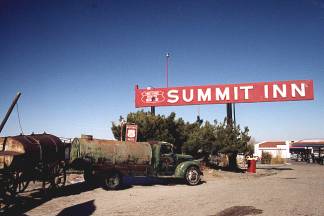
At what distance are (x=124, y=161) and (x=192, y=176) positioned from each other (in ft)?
13.3

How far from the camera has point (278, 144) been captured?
87.6 m

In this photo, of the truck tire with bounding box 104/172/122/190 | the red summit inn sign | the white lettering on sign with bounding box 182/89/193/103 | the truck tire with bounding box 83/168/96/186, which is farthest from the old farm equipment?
the white lettering on sign with bounding box 182/89/193/103

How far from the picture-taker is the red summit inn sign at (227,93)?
27453 millimetres

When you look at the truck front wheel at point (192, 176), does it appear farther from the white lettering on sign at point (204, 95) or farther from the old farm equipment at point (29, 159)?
the white lettering on sign at point (204, 95)

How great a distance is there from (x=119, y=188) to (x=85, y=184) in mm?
2540

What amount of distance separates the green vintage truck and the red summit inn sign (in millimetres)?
11155

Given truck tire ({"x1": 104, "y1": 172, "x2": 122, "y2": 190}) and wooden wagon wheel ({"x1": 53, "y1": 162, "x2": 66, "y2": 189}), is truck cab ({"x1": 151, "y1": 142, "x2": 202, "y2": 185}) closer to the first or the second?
truck tire ({"x1": 104, "y1": 172, "x2": 122, "y2": 190})

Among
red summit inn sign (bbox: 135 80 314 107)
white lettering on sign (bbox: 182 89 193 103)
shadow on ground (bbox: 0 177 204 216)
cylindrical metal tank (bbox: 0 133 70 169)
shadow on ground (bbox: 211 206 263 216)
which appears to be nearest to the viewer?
shadow on ground (bbox: 211 206 263 216)

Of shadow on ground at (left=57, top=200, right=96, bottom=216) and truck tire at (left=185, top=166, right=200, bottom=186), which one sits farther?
truck tire at (left=185, top=166, right=200, bottom=186)

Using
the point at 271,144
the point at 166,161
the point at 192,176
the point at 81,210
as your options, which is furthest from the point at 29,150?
the point at 271,144

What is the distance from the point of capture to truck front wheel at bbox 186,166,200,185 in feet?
59.8

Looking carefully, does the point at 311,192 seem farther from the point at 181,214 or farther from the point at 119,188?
the point at 119,188

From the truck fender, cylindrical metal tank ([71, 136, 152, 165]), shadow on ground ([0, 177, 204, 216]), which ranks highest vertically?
cylindrical metal tank ([71, 136, 152, 165])

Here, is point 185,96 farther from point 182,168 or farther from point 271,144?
point 271,144
